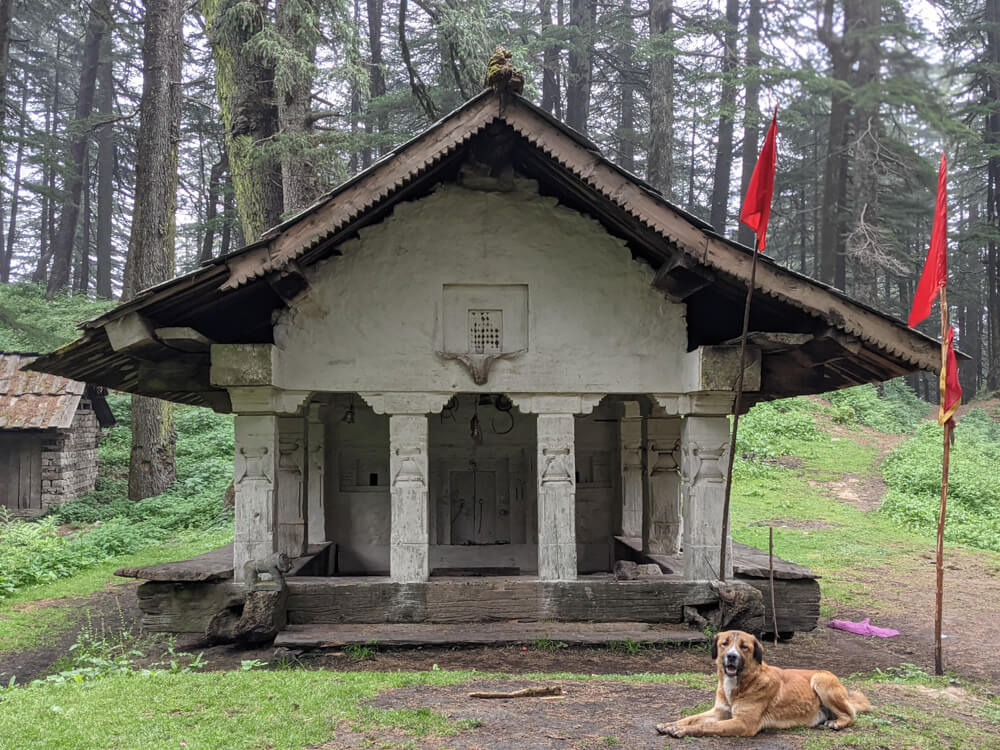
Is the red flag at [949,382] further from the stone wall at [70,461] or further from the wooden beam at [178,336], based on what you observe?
the stone wall at [70,461]

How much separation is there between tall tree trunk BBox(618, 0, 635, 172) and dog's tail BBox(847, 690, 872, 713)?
23802 mm

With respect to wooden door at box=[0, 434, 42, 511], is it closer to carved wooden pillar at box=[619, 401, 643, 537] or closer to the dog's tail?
carved wooden pillar at box=[619, 401, 643, 537]

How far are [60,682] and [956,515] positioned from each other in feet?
54.0

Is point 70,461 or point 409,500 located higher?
point 409,500

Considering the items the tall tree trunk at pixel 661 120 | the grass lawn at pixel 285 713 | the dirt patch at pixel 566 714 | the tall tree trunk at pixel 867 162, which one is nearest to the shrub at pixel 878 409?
the tall tree trunk at pixel 867 162

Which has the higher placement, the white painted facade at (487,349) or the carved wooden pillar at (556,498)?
the white painted facade at (487,349)

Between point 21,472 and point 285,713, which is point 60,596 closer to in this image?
point 285,713

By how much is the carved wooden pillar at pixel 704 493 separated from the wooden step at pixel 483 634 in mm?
703

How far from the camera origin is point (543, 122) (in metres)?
7.04

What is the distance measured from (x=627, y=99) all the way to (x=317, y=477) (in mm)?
23945

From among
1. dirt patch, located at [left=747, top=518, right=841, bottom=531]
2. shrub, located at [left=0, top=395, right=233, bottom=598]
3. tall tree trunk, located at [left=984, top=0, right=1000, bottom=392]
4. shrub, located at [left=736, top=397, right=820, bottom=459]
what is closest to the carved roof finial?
shrub, located at [left=0, top=395, right=233, bottom=598]

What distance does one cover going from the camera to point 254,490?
7.50 m

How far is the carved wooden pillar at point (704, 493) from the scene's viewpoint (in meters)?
7.69

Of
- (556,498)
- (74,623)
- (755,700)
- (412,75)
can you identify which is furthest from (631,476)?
(412,75)
